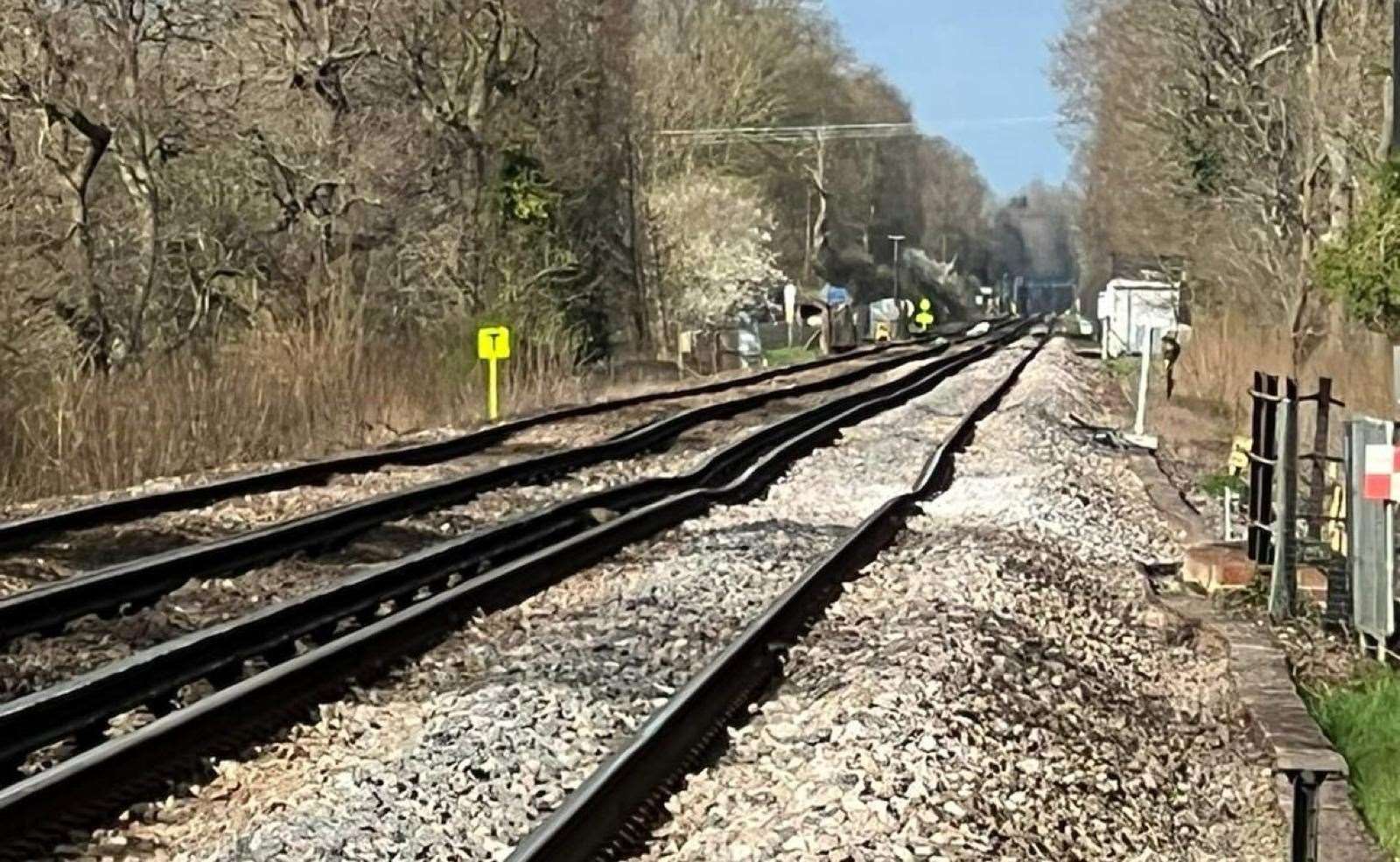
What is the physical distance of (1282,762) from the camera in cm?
721

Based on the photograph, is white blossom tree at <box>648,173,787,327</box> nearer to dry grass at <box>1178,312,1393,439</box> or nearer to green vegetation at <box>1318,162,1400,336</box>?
dry grass at <box>1178,312,1393,439</box>

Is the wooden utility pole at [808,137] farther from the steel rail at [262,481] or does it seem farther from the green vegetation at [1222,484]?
the green vegetation at [1222,484]

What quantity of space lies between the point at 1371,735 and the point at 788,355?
48208 mm

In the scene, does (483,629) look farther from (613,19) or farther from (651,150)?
(651,150)

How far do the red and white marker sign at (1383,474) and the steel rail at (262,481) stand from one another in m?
7.48

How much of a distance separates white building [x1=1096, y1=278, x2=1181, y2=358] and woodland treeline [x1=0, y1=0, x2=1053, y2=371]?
1096 centimetres

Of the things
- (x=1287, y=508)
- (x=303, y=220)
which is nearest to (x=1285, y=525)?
(x=1287, y=508)

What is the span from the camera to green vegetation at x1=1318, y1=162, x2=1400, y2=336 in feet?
71.1

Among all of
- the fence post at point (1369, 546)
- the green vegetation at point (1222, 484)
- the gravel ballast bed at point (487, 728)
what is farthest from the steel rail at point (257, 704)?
the green vegetation at point (1222, 484)

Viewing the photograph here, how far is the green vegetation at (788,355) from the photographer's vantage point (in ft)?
175

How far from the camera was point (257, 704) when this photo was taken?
7.37m

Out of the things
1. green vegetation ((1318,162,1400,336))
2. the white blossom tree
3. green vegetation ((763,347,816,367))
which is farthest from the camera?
green vegetation ((763,347,816,367))

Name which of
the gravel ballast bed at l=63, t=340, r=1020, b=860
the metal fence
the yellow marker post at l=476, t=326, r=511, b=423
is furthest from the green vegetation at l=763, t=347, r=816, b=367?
the gravel ballast bed at l=63, t=340, r=1020, b=860

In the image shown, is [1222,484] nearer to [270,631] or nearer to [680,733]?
[270,631]
